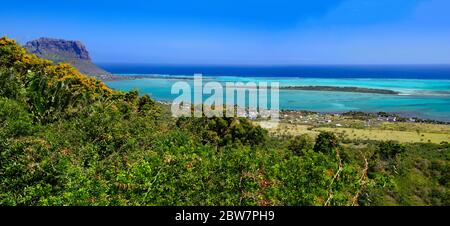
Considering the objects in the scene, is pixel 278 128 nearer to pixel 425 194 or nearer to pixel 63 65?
pixel 63 65

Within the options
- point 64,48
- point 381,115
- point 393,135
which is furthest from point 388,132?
point 64,48

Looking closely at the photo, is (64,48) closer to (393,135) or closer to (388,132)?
(388,132)

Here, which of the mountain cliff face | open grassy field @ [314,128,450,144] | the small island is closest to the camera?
open grassy field @ [314,128,450,144]

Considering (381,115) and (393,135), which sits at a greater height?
(381,115)

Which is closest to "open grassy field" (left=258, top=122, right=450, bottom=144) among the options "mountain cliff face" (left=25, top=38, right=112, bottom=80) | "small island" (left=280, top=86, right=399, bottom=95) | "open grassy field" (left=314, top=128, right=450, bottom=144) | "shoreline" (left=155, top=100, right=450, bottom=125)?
"open grassy field" (left=314, top=128, right=450, bottom=144)

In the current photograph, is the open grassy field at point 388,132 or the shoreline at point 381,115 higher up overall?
the shoreline at point 381,115

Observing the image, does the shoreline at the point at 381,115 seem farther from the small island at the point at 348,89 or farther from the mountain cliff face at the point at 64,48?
the mountain cliff face at the point at 64,48

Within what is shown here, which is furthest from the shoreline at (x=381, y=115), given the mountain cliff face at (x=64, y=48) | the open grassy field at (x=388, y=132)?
the mountain cliff face at (x=64, y=48)

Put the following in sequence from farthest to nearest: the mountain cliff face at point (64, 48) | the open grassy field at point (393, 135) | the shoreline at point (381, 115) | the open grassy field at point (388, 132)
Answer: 1. the mountain cliff face at point (64, 48)
2. the shoreline at point (381, 115)
3. the open grassy field at point (388, 132)
4. the open grassy field at point (393, 135)

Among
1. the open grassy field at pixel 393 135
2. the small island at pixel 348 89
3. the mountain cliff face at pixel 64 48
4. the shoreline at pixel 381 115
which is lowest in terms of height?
the open grassy field at pixel 393 135

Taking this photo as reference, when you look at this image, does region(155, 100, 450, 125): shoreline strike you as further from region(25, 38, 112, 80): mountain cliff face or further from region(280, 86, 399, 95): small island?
region(25, 38, 112, 80): mountain cliff face

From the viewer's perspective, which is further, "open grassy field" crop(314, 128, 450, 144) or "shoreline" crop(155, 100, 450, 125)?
"shoreline" crop(155, 100, 450, 125)

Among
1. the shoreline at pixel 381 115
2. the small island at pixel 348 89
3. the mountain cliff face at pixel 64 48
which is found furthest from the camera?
the mountain cliff face at pixel 64 48
